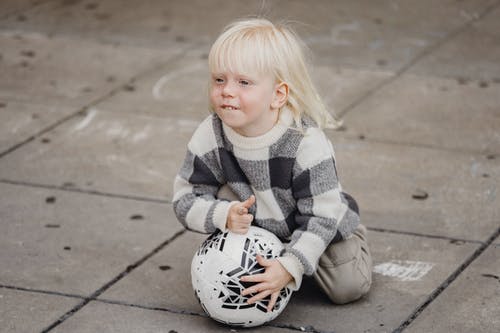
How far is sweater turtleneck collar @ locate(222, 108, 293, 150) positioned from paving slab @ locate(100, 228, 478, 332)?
664mm

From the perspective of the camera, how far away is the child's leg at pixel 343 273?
395 centimetres

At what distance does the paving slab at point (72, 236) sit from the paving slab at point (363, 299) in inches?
5.3

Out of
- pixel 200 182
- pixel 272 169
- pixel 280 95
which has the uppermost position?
pixel 280 95

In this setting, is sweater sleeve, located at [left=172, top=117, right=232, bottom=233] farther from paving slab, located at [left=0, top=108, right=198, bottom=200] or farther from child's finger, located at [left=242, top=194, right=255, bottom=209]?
paving slab, located at [left=0, top=108, right=198, bottom=200]

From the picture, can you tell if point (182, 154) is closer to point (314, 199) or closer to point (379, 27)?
point (314, 199)

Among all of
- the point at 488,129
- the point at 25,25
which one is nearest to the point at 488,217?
the point at 488,129

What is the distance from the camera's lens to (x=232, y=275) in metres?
3.66

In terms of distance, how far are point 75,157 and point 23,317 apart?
6.08 feet

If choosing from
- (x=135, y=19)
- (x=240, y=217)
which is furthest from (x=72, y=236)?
(x=135, y=19)

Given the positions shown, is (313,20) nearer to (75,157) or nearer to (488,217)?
(75,157)

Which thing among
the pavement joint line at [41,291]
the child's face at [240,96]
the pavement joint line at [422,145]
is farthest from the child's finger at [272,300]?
the pavement joint line at [422,145]

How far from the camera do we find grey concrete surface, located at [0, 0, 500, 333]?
4.02 m

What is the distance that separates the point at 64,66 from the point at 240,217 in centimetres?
390

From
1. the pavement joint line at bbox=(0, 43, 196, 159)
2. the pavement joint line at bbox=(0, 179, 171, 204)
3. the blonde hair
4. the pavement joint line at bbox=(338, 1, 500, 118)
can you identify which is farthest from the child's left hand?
the pavement joint line at bbox=(338, 1, 500, 118)
